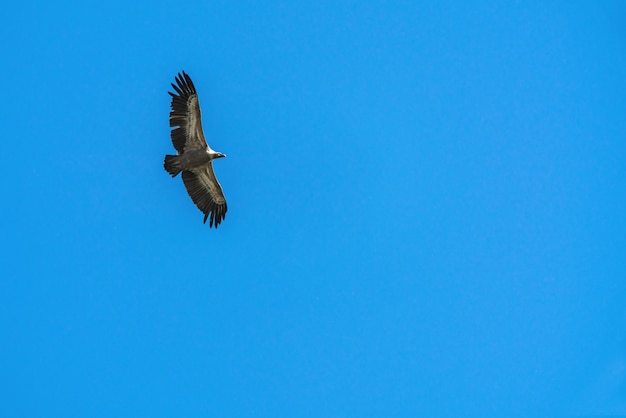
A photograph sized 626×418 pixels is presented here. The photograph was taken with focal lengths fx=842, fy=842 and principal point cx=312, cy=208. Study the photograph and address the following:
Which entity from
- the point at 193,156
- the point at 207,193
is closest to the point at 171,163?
the point at 193,156

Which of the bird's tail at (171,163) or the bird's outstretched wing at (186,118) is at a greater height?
the bird's outstretched wing at (186,118)

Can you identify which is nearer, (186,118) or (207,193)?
(186,118)

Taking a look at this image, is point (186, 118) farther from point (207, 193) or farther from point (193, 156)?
point (207, 193)

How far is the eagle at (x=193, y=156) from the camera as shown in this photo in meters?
17.4

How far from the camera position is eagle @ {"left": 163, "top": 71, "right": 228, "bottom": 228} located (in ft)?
57.1

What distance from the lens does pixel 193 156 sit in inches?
701

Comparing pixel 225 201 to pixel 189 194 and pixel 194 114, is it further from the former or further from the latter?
pixel 194 114

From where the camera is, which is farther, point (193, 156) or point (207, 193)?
point (207, 193)

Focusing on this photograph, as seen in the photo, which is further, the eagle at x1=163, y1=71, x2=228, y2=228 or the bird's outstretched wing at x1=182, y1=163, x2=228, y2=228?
the bird's outstretched wing at x1=182, y1=163, x2=228, y2=228

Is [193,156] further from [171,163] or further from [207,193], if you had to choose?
[207,193]

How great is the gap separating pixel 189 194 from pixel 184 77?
8.53 feet

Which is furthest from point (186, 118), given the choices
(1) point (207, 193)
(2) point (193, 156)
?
(1) point (207, 193)

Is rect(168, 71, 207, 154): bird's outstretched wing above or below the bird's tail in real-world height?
above

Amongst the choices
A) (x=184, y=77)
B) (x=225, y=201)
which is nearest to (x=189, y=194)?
(x=225, y=201)
